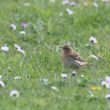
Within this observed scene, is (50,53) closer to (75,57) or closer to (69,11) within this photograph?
(75,57)

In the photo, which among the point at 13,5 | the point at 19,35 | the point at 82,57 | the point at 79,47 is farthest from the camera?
the point at 13,5

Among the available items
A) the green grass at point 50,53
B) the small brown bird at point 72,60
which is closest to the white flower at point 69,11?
the green grass at point 50,53

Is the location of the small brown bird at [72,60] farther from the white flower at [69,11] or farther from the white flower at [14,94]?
the white flower at [69,11]

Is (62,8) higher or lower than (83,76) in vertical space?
higher

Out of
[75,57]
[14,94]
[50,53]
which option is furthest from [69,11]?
[14,94]

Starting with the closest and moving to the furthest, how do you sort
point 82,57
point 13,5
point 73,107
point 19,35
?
point 73,107, point 82,57, point 19,35, point 13,5

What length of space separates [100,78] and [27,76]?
3.17ft

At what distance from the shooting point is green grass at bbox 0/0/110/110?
6.71 metres

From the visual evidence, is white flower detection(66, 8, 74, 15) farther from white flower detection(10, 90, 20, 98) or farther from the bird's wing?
white flower detection(10, 90, 20, 98)

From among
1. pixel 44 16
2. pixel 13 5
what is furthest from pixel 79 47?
pixel 13 5

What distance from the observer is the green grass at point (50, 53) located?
6715 millimetres

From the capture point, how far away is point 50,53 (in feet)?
29.5

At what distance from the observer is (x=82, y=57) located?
8.91m

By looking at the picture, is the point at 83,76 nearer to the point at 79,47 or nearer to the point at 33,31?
the point at 79,47
